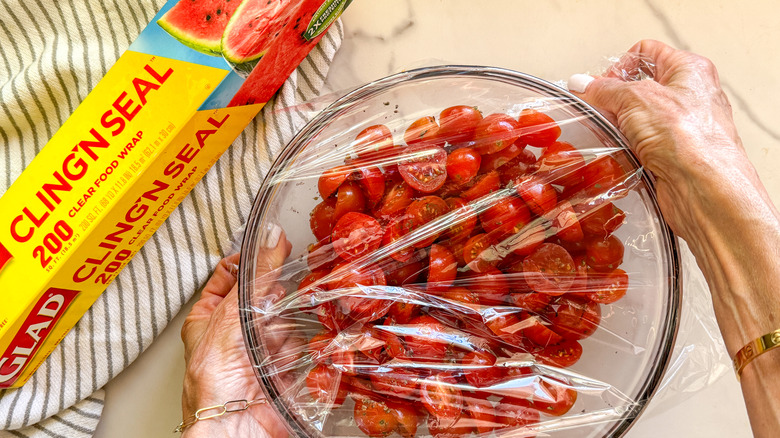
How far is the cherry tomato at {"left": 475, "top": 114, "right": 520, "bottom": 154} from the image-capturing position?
610 mm

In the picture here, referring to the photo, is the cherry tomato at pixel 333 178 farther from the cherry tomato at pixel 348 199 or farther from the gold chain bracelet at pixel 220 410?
the gold chain bracelet at pixel 220 410

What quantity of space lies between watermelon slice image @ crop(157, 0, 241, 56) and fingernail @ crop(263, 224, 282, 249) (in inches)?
8.6

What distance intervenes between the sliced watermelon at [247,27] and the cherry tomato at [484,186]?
12.0 inches

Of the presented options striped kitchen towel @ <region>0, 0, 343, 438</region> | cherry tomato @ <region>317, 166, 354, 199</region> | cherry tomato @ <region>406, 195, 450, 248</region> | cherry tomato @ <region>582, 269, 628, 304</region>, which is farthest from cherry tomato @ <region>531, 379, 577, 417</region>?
striped kitchen towel @ <region>0, 0, 343, 438</region>

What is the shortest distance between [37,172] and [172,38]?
238mm

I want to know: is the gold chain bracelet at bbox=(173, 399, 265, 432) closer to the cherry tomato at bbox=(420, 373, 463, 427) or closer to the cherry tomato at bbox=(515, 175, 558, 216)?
the cherry tomato at bbox=(420, 373, 463, 427)

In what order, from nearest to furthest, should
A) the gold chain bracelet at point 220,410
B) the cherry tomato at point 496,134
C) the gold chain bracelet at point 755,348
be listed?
1. the gold chain bracelet at point 755,348
2. the cherry tomato at point 496,134
3. the gold chain bracelet at point 220,410

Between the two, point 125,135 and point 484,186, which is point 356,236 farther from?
point 125,135

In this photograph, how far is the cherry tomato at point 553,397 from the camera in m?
0.61

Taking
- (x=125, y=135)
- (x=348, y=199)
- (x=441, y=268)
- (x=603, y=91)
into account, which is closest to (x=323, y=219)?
(x=348, y=199)

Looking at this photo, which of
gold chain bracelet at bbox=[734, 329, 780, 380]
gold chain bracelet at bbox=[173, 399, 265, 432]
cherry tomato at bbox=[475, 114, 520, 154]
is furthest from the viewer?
gold chain bracelet at bbox=[173, 399, 265, 432]

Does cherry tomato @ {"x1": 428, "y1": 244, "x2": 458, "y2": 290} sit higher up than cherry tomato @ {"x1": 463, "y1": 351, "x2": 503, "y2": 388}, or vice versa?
cherry tomato @ {"x1": 428, "y1": 244, "x2": 458, "y2": 290}

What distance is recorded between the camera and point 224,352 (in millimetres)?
734

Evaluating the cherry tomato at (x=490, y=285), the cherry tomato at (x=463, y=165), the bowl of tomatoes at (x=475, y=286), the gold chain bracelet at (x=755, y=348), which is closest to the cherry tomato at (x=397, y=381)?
the bowl of tomatoes at (x=475, y=286)
